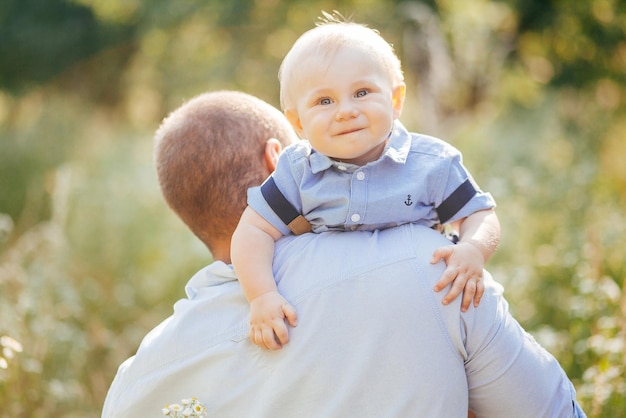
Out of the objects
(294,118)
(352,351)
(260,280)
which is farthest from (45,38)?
(352,351)

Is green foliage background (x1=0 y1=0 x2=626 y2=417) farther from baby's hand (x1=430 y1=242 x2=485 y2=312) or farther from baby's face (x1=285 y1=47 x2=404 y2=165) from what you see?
baby's face (x1=285 y1=47 x2=404 y2=165)

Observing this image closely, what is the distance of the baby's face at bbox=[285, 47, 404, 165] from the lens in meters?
1.93

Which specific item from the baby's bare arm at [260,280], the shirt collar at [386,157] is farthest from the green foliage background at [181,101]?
the baby's bare arm at [260,280]

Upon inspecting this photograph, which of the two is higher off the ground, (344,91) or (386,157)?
(344,91)

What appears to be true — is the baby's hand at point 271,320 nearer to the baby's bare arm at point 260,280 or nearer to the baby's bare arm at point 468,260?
the baby's bare arm at point 260,280

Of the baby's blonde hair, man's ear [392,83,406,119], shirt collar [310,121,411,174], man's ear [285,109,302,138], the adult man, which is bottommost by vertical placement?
the adult man

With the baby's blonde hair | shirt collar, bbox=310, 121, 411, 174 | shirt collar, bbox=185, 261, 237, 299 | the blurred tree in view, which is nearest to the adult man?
shirt collar, bbox=185, 261, 237, 299

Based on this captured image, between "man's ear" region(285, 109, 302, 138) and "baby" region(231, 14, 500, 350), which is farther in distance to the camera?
"man's ear" region(285, 109, 302, 138)

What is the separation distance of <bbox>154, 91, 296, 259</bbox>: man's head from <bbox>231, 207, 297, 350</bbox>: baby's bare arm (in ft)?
0.98

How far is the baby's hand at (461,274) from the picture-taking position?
1.74 metres

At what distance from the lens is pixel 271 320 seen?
1756 mm

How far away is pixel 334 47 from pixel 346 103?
5.6 inches

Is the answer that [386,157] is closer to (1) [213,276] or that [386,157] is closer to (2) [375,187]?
(2) [375,187]

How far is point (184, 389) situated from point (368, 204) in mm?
624
